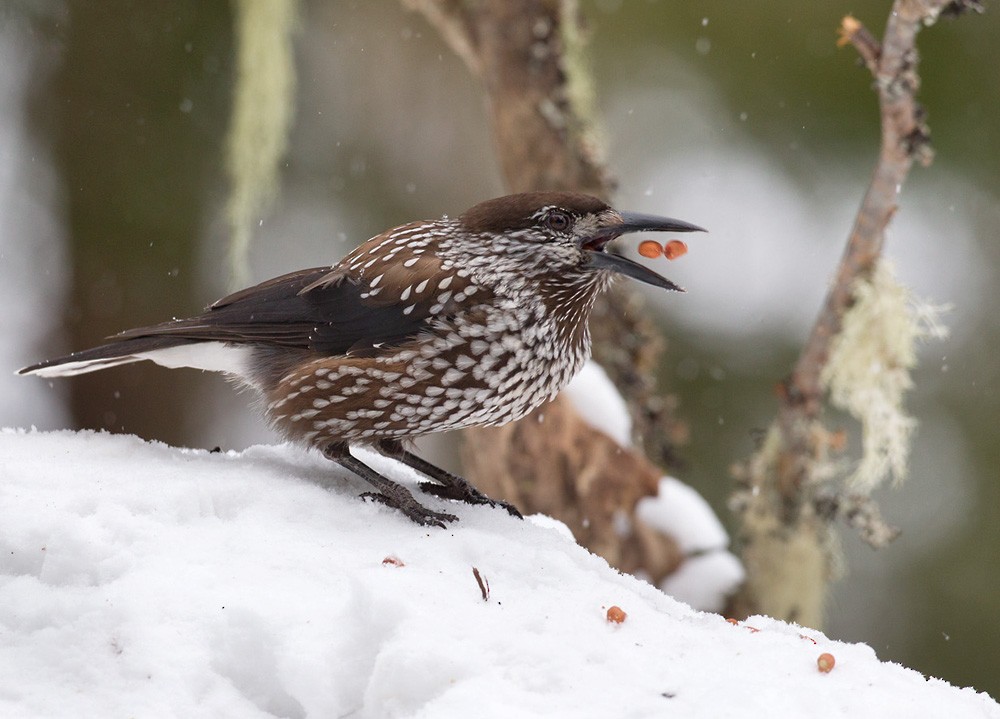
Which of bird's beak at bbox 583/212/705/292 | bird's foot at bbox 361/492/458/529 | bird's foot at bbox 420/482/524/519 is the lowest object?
bird's foot at bbox 420/482/524/519

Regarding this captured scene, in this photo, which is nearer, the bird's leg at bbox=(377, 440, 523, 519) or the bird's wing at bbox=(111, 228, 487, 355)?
the bird's wing at bbox=(111, 228, 487, 355)

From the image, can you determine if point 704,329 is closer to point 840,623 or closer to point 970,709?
point 840,623

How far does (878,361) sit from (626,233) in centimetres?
186

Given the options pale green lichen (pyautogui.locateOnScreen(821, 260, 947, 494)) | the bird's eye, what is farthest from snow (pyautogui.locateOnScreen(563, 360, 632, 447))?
the bird's eye

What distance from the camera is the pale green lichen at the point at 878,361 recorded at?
4.61 meters

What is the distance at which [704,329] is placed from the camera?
787cm

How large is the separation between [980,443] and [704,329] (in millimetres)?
2132

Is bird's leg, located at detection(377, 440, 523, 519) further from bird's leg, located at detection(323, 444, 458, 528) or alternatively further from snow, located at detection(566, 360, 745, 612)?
snow, located at detection(566, 360, 745, 612)

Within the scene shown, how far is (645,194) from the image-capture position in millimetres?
7805

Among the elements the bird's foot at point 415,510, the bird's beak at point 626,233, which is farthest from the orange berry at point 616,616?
the bird's beak at point 626,233

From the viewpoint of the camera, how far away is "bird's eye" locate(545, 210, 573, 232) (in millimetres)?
3457

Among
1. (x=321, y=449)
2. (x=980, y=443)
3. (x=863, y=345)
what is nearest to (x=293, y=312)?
(x=321, y=449)

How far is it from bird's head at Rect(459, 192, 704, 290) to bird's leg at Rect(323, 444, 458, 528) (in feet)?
2.54

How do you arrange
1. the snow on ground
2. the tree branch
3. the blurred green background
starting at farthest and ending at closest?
the blurred green background
the tree branch
the snow on ground
